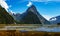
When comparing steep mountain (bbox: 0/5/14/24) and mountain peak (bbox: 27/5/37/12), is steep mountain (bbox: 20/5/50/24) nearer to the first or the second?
mountain peak (bbox: 27/5/37/12)

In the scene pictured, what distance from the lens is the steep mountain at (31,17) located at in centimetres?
387

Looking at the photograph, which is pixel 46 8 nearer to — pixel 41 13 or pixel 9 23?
pixel 41 13

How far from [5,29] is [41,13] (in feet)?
2.40

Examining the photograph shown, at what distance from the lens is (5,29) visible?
383 cm

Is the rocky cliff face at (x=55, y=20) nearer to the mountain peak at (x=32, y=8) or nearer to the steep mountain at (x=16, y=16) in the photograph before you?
the mountain peak at (x=32, y=8)

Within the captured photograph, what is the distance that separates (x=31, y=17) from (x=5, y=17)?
498 mm

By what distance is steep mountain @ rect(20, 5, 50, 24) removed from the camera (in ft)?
12.7

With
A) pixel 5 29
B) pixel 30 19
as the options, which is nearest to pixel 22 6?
pixel 30 19

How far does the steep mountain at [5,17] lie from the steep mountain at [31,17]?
213 mm

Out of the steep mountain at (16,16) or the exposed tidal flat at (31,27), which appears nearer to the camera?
the exposed tidal flat at (31,27)

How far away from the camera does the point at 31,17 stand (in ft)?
12.7

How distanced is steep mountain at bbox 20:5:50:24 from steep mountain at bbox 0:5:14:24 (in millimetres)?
213

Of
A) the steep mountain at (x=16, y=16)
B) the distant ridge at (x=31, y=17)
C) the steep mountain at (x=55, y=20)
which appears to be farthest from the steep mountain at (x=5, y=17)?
the steep mountain at (x=55, y=20)

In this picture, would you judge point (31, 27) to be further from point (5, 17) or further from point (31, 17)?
point (5, 17)
